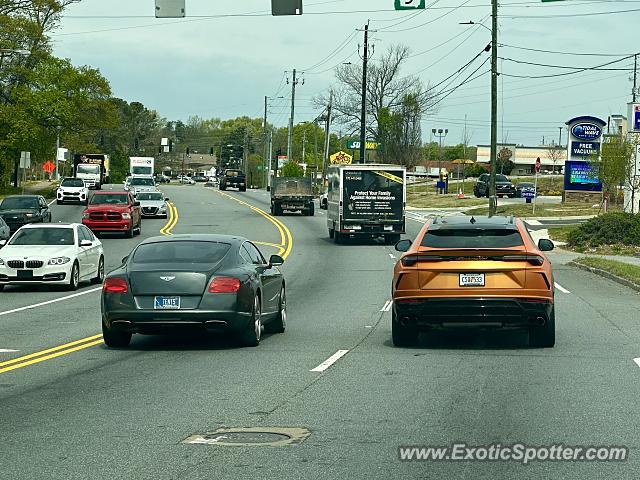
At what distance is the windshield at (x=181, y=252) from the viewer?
49.5 ft

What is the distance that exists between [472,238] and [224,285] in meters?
3.26

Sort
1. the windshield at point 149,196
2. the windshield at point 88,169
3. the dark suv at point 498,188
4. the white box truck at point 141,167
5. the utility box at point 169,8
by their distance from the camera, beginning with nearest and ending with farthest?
the utility box at point 169,8 < the windshield at point 149,196 < the windshield at point 88,169 < the dark suv at point 498,188 < the white box truck at point 141,167

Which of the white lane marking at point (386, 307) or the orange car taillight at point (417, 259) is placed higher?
the orange car taillight at point (417, 259)

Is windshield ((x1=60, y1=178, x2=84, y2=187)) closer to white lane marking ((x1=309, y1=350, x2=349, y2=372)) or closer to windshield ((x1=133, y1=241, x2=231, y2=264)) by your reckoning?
windshield ((x1=133, y1=241, x2=231, y2=264))

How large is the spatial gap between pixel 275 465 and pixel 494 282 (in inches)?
280

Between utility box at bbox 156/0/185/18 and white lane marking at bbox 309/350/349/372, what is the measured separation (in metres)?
13.8

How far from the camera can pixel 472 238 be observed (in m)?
14.9

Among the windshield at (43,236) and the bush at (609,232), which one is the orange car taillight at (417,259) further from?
the bush at (609,232)

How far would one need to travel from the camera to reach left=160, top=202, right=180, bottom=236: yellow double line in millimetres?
49997

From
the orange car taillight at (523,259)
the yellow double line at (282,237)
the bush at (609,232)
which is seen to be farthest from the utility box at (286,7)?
the bush at (609,232)

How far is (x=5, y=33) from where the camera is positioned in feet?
246

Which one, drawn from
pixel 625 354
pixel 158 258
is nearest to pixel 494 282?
pixel 625 354

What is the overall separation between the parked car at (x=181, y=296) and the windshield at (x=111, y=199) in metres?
33.1

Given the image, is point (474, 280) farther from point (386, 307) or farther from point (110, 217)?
point (110, 217)
